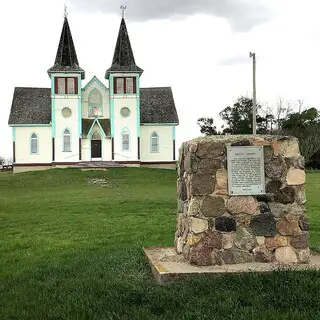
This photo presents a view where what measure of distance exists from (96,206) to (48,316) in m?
16.1

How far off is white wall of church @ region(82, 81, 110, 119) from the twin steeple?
5.57 feet

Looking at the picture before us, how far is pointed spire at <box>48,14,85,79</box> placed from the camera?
54062 mm

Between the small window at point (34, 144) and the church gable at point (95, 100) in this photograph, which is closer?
the small window at point (34, 144)

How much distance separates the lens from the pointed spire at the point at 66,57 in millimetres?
54062

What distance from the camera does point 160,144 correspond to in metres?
57.2

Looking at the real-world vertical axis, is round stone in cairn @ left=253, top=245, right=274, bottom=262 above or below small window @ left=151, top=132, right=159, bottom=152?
below

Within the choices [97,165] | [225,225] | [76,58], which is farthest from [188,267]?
[76,58]

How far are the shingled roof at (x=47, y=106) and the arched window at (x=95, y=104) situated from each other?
1.73m

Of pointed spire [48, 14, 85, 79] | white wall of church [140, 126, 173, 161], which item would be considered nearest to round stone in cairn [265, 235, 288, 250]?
pointed spire [48, 14, 85, 79]

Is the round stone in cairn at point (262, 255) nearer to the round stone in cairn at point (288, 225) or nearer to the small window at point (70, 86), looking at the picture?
the round stone in cairn at point (288, 225)

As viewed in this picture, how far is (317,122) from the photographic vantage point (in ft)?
257

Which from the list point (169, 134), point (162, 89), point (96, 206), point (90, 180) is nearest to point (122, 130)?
point (169, 134)

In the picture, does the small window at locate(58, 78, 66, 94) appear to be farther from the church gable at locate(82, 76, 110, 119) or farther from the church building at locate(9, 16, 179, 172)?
the church gable at locate(82, 76, 110, 119)

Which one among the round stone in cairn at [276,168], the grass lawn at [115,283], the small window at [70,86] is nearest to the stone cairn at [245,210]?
the round stone in cairn at [276,168]
